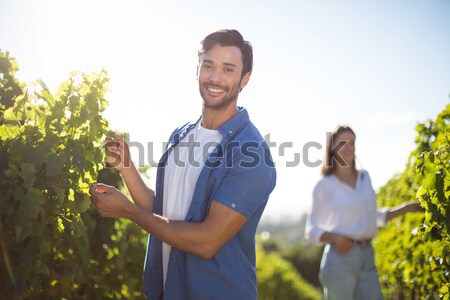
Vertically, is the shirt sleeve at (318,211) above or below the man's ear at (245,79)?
below

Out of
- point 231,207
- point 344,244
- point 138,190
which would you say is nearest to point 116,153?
point 138,190

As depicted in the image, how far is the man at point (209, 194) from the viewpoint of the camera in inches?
108

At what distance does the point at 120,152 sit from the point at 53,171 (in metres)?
0.71

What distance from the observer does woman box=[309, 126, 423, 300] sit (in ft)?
15.8

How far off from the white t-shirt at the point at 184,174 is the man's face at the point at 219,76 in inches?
7.7

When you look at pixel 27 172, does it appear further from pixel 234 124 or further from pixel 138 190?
pixel 234 124

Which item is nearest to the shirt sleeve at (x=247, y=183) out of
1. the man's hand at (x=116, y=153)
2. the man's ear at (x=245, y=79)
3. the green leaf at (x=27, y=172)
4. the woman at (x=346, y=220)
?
the man's ear at (x=245, y=79)

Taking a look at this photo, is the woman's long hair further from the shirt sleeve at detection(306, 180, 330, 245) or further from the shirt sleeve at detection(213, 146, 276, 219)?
the shirt sleeve at detection(213, 146, 276, 219)

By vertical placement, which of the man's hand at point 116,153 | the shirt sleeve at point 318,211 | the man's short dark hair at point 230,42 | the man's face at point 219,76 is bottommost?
the shirt sleeve at point 318,211

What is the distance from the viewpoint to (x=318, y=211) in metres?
5.18

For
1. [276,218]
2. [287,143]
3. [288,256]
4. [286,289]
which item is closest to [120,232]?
[287,143]

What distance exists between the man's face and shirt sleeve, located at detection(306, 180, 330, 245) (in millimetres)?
2270

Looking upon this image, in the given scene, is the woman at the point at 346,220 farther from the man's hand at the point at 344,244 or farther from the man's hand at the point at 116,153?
the man's hand at the point at 116,153

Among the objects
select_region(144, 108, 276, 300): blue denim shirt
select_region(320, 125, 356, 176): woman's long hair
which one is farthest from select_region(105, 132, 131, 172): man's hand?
select_region(320, 125, 356, 176): woman's long hair
